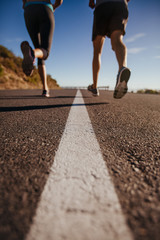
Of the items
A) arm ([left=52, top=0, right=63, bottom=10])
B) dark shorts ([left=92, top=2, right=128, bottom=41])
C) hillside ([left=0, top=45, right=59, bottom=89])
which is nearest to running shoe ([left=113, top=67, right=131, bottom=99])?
dark shorts ([left=92, top=2, right=128, bottom=41])

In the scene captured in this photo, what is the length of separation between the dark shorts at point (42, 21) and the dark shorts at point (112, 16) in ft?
3.19

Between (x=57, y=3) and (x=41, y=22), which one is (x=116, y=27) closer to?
(x=41, y=22)

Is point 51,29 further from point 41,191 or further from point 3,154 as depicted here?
point 41,191

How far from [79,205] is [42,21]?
345 centimetres

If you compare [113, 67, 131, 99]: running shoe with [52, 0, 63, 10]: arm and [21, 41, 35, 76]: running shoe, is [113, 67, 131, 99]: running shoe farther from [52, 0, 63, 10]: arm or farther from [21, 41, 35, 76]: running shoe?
[52, 0, 63, 10]: arm

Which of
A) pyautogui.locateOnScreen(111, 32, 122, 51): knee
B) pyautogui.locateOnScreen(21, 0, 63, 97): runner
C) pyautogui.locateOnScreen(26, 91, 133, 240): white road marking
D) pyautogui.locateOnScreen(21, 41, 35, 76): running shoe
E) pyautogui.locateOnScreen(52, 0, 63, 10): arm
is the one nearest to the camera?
pyautogui.locateOnScreen(26, 91, 133, 240): white road marking

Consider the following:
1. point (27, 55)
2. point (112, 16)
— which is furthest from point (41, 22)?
point (112, 16)

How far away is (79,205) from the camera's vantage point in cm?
46

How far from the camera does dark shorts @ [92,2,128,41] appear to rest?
2554 millimetres

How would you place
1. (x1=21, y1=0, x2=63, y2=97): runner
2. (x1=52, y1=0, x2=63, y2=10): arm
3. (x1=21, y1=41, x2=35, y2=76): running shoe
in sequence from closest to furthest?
(x1=21, y1=41, x2=35, y2=76): running shoe < (x1=21, y1=0, x2=63, y2=97): runner < (x1=52, y1=0, x2=63, y2=10): arm

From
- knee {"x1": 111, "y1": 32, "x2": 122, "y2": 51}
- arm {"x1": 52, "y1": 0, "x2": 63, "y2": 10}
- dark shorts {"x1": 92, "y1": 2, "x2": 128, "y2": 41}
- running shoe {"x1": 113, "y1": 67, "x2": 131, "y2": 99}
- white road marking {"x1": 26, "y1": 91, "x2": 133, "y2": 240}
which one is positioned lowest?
white road marking {"x1": 26, "y1": 91, "x2": 133, "y2": 240}

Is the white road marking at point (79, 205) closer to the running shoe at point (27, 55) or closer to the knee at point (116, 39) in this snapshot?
the running shoe at point (27, 55)

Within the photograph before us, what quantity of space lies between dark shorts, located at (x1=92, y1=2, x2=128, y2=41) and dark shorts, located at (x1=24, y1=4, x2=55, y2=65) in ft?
3.19

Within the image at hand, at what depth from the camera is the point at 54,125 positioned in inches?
54.2
